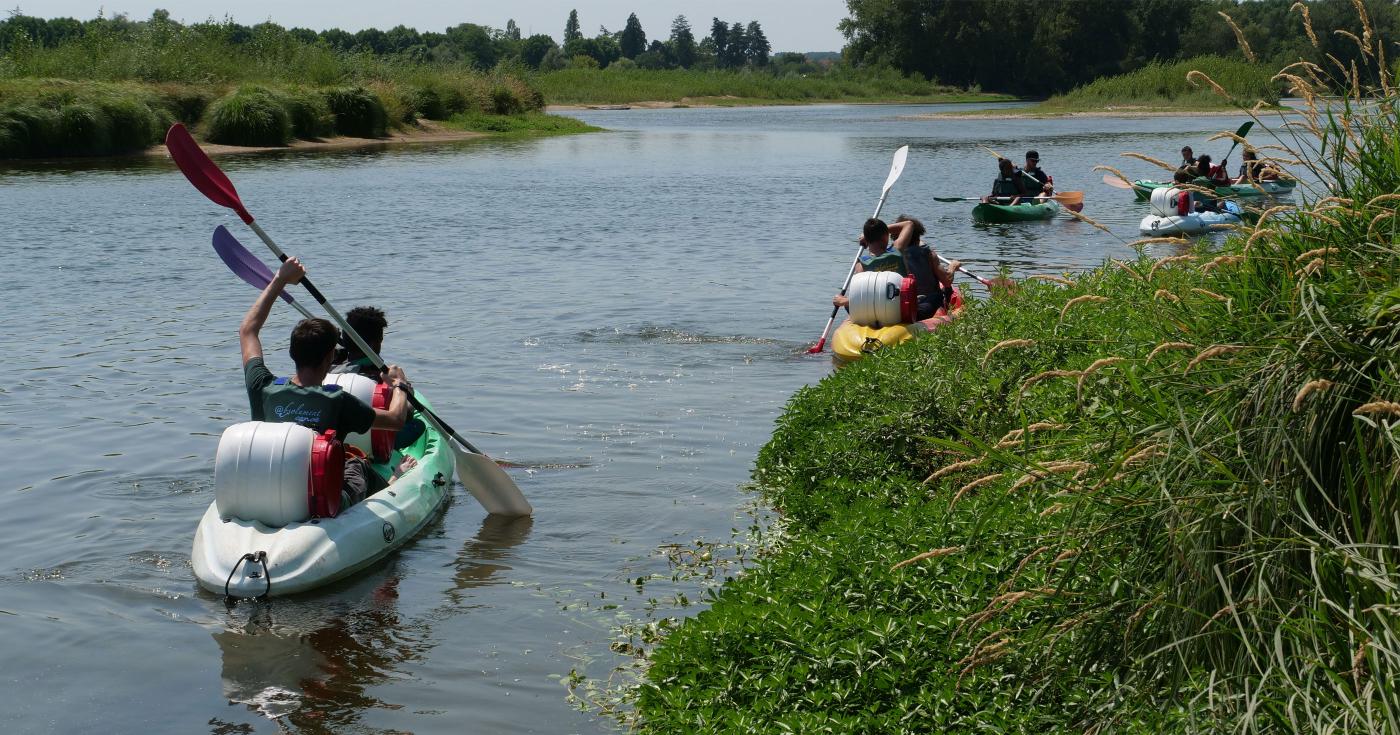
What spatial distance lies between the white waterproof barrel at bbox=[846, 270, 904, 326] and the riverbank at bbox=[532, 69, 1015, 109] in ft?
258

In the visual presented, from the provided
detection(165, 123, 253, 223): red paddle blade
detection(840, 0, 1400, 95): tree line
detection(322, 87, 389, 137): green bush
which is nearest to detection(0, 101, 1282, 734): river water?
detection(165, 123, 253, 223): red paddle blade

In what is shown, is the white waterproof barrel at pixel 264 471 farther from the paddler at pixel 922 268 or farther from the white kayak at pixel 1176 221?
the white kayak at pixel 1176 221

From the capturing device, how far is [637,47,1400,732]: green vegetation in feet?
11.6

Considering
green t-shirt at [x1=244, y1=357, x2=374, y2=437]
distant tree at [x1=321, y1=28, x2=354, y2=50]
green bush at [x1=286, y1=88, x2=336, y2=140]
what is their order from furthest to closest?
distant tree at [x1=321, y1=28, x2=354, y2=50] → green bush at [x1=286, y1=88, x2=336, y2=140] → green t-shirt at [x1=244, y1=357, x2=374, y2=437]

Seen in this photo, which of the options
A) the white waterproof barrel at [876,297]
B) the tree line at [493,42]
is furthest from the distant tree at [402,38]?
the white waterproof barrel at [876,297]

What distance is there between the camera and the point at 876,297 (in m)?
11.9

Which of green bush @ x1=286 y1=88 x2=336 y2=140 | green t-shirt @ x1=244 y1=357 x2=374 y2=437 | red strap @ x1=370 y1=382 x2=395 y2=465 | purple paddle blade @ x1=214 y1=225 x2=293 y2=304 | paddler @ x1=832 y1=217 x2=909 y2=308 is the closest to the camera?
green t-shirt @ x1=244 y1=357 x2=374 y2=437

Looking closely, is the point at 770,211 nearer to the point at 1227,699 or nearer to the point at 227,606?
the point at 227,606

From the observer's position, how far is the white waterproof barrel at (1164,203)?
20.8 metres

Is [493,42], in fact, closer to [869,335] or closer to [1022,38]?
[1022,38]

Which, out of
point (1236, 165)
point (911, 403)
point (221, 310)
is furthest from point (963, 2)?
point (911, 403)

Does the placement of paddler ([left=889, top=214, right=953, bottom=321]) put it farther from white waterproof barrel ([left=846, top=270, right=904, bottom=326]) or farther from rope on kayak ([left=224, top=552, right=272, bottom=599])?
rope on kayak ([left=224, top=552, right=272, bottom=599])

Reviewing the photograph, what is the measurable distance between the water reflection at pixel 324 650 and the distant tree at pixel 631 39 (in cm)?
19361

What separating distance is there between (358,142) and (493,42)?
115m
